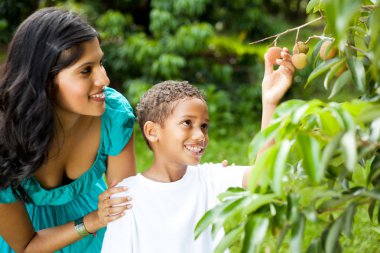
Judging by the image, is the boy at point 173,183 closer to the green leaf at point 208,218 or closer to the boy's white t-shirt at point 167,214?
the boy's white t-shirt at point 167,214

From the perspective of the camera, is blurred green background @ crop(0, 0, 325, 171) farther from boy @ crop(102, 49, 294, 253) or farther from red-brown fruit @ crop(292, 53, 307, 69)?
red-brown fruit @ crop(292, 53, 307, 69)

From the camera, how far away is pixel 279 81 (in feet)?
4.63

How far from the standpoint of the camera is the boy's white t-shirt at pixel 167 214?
5.27 ft

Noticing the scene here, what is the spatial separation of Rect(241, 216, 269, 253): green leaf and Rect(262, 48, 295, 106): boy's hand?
47 cm

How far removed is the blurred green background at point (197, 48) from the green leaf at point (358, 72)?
3.23 metres

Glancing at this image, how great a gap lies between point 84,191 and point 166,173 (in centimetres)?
39

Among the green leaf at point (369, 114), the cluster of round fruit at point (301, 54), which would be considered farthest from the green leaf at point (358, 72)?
the green leaf at point (369, 114)

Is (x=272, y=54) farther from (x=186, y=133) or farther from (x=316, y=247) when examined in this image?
(x=316, y=247)

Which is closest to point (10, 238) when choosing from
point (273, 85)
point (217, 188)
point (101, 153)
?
point (101, 153)

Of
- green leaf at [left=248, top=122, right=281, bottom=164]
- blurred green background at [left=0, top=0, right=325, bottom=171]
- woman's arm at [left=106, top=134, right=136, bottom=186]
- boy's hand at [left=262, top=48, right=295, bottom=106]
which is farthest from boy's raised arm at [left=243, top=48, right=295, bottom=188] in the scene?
blurred green background at [left=0, top=0, right=325, bottom=171]

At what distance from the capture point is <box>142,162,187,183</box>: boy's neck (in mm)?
1669

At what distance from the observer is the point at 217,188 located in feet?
5.45

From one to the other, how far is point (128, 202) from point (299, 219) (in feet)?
2.48

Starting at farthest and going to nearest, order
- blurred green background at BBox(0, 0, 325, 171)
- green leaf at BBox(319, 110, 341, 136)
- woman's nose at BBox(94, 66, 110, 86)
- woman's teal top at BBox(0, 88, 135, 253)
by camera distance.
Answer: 1. blurred green background at BBox(0, 0, 325, 171)
2. woman's teal top at BBox(0, 88, 135, 253)
3. woman's nose at BBox(94, 66, 110, 86)
4. green leaf at BBox(319, 110, 341, 136)
